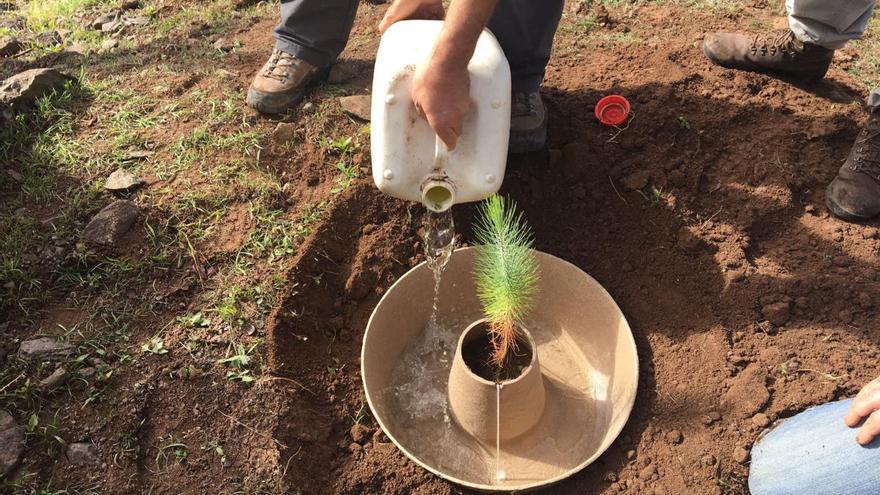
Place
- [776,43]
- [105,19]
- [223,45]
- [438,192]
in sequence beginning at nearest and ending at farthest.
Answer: [438,192]
[776,43]
[223,45]
[105,19]

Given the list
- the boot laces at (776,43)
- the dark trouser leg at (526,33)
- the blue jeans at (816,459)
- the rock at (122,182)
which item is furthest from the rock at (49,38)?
the blue jeans at (816,459)

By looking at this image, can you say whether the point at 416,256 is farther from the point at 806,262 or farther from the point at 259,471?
the point at 806,262

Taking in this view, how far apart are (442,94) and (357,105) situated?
110 cm

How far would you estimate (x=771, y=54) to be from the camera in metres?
2.70

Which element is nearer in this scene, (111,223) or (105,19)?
(111,223)

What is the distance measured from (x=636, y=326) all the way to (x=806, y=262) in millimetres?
635

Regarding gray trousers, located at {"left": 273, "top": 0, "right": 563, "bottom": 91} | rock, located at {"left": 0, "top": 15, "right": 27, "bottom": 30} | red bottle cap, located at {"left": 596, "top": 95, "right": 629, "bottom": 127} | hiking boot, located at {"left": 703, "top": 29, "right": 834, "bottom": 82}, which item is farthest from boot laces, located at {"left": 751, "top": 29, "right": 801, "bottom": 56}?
rock, located at {"left": 0, "top": 15, "right": 27, "bottom": 30}

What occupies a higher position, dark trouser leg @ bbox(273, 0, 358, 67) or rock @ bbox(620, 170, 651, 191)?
dark trouser leg @ bbox(273, 0, 358, 67)

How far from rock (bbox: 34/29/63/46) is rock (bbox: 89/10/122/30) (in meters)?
0.18

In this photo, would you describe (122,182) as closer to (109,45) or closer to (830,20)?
(109,45)

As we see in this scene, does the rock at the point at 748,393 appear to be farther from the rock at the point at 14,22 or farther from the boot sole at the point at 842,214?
the rock at the point at 14,22

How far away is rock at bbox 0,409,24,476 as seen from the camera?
1663 millimetres

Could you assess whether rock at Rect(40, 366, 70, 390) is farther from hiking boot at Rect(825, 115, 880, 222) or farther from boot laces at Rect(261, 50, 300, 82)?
hiking boot at Rect(825, 115, 880, 222)

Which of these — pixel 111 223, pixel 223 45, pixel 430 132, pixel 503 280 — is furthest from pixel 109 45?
pixel 503 280
